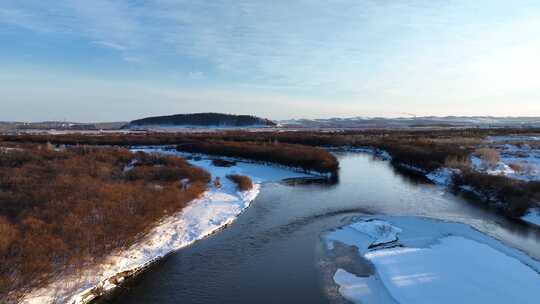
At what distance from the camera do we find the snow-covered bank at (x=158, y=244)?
9781 mm

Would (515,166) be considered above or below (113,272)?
above

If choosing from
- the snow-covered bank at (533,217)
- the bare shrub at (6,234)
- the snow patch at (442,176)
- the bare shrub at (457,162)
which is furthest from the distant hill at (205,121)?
the bare shrub at (6,234)

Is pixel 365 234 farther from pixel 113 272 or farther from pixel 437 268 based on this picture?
pixel 113 272

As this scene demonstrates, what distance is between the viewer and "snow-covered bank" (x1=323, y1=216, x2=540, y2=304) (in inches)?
396

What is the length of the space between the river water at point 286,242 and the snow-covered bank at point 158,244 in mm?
456

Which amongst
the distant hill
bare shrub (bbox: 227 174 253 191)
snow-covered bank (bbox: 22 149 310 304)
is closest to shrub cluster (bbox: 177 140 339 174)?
snow-covered bank (bbox: 22 149 310 304)

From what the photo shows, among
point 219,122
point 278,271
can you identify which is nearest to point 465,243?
point 278,271

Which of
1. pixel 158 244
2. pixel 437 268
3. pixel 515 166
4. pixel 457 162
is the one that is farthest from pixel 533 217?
pixel 158 244

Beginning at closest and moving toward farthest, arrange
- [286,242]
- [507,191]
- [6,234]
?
1. [6,234]
2. [286,242]
3. [507,191]

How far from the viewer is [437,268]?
1164 centimetres

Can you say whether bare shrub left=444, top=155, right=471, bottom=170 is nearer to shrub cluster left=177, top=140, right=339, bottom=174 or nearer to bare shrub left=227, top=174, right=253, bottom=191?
shrub cluster left=177, top=140, right=339, bottom=174

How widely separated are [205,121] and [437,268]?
436 feet

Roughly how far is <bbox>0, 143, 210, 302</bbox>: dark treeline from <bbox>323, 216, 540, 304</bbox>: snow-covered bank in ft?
23.5

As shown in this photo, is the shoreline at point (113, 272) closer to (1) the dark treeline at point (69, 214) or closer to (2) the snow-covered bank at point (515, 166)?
(1) the dark treeline at point (69, 214)
